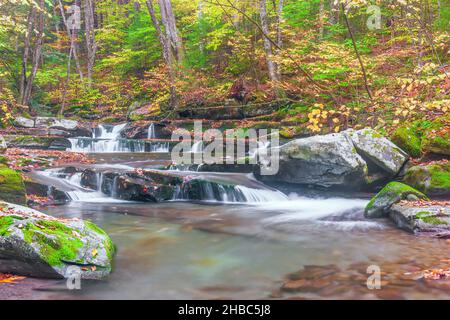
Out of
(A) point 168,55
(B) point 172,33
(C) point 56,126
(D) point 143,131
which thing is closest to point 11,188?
(D) point 143,131

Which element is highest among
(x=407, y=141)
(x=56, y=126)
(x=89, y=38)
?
Result: (x=89, y=38)

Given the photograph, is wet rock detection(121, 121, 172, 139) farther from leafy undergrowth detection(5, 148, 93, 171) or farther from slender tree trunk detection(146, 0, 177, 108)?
leafy undergrowth detection(5, 148, 93, 171)

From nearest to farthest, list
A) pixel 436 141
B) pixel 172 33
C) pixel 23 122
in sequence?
pixel 436 141, pixel 23 122, pixel 172 33

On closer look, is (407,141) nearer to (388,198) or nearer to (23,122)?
(388,198)

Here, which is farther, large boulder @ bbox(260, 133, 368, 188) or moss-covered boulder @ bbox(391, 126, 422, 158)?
moss-covered boulder @ bbox(391, 126, 422, 158)

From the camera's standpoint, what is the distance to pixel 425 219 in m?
6.18

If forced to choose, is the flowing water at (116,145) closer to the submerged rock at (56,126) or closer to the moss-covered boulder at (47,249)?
the submerged rock at (56,126)

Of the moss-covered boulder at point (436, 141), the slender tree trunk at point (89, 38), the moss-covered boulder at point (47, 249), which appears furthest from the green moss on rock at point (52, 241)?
the slender tree trunk at point (89, 38)

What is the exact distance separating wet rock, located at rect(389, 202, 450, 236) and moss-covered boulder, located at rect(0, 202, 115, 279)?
489 centimetres

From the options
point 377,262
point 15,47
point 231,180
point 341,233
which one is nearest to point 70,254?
point 377,262

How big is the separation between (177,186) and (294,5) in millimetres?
11261

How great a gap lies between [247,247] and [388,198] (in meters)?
3.27

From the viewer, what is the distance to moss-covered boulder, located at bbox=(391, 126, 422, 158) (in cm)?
1034

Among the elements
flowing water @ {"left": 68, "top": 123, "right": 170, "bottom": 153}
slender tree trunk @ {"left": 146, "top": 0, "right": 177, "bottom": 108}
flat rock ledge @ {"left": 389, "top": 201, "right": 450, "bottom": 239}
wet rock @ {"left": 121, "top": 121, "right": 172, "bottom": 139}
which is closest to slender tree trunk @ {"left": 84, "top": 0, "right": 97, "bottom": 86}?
slender tree trunk @ {"left": 146, "top": 0, "right": 177, "bottom": 108}
